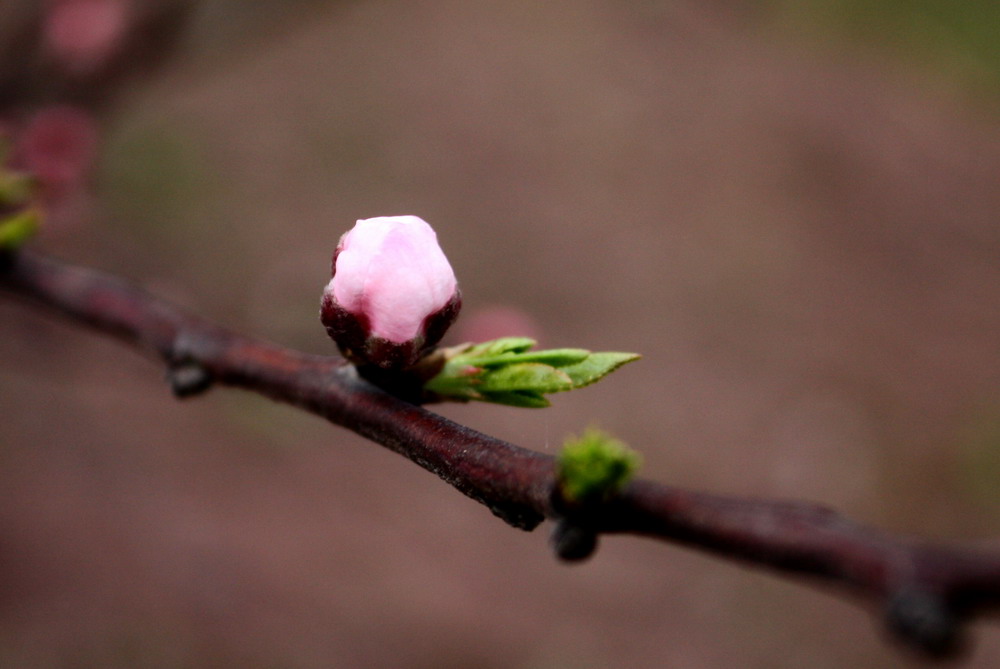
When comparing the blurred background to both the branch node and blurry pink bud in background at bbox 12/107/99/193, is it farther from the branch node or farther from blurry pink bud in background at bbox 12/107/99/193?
the branch node

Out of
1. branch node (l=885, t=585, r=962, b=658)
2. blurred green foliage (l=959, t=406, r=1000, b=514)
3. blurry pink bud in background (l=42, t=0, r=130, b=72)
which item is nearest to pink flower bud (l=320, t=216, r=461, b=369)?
branch node (l=885, t=585, r=962, b=658)

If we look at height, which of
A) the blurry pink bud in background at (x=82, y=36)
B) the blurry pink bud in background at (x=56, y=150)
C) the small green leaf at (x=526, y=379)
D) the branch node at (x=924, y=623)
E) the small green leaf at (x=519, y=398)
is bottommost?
the branch node at (x=924, y=623)

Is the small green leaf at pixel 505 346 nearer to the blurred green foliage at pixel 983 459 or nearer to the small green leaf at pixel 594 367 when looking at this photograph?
the small green leaf at pixel 594 367

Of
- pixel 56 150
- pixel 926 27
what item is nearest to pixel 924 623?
pixel 56 150

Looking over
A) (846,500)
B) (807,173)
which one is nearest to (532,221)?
(807,173)

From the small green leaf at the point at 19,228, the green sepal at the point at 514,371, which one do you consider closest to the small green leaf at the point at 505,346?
the green sepal at the point at 514,371

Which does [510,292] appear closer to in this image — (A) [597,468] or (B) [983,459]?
(B) [983,459]

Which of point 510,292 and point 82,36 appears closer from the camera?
point 82,36
